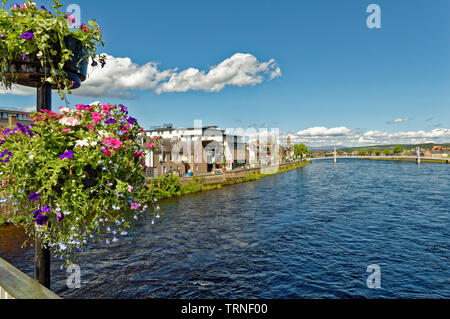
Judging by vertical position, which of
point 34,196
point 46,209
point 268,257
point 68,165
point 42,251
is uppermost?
point 68,165

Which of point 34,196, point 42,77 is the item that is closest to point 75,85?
point 42,77

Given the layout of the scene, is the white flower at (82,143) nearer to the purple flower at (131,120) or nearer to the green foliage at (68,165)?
the green foliage at (68,165)

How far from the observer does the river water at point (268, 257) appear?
495 inches

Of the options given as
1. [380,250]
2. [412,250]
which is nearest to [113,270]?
[380,250]

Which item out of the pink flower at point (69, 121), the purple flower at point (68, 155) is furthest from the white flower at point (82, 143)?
the pink flower at point (69, 121)

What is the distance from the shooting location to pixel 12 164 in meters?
3.07

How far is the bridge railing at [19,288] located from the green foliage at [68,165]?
530 millimetres

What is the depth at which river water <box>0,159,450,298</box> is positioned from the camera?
1258 cm

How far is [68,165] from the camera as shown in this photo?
318cm

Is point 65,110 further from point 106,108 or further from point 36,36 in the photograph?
point 36,36

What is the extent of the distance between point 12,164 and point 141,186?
5.02ft

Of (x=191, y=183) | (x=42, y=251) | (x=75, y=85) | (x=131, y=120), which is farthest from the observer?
(x=191, y=183)

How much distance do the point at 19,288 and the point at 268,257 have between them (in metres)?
14.9

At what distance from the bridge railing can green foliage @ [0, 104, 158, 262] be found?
20.9 inches
